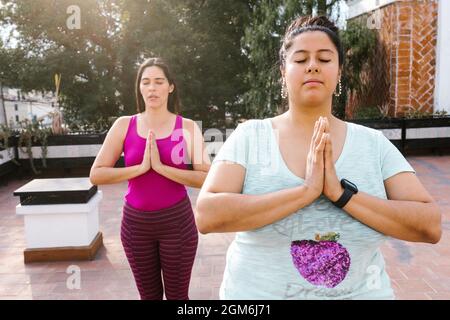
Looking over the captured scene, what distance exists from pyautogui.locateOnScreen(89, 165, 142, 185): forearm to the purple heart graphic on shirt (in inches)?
49.3

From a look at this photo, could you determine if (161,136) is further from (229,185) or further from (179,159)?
(229,185)

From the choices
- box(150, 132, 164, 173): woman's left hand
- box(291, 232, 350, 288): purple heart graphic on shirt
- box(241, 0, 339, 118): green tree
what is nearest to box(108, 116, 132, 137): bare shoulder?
box(150, 132, 164, 173): woman's left hand

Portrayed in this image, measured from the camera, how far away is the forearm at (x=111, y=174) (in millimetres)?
2182

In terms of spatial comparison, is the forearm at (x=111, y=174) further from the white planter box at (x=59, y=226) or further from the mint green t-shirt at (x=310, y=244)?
the white planter box at (x=59, y=226)

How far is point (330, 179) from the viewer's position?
1.10 m

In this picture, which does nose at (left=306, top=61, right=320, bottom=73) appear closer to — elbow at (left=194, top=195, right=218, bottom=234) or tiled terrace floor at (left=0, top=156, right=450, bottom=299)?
elbow at (left=194, top=195, right=218, bottom=234)

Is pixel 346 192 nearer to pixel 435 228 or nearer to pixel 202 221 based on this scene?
pixel 435 228

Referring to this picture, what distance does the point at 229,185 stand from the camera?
47.4 inches

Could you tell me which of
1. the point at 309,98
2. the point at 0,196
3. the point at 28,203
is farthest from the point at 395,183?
the point at 0,196

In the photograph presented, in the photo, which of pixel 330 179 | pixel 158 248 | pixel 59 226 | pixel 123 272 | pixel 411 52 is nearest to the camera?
pixel 330 179

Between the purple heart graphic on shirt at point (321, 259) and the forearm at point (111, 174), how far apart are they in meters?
1.25

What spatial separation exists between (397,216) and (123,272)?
3065 millimetres

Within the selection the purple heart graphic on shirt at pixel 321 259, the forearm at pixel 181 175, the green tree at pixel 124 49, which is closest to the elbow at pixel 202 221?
the purple heart graphic on shirt at pixel 321 259

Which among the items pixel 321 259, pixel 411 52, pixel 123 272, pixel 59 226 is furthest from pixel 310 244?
pixel 411 52
